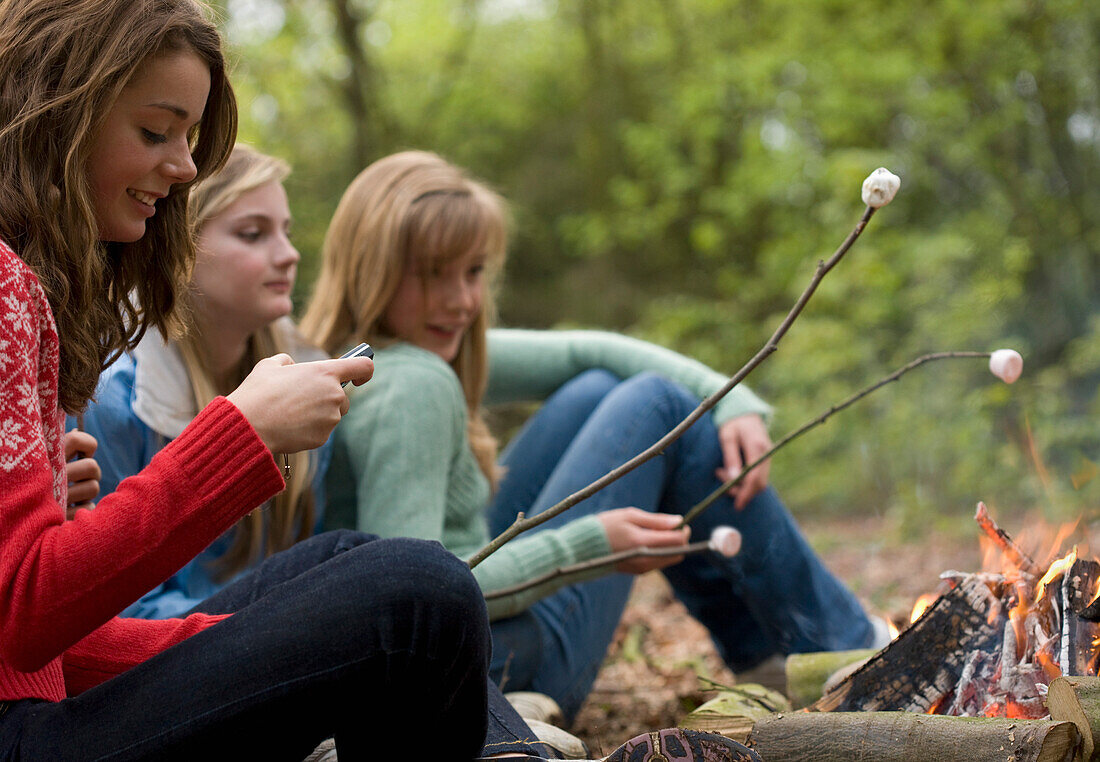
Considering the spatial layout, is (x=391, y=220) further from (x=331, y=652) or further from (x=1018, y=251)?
(x=1018, y=251)

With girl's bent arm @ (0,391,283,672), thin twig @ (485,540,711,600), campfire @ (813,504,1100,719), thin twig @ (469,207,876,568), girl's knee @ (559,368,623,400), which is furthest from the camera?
girl's knee @ (559,368,623,400)

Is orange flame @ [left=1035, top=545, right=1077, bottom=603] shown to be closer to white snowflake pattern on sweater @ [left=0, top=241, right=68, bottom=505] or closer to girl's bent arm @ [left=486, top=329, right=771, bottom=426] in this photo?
girl's bent arm @ [left=486, top=329, right=771, bottom=426]

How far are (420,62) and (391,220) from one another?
7.90m

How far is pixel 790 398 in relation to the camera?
24.0 feet

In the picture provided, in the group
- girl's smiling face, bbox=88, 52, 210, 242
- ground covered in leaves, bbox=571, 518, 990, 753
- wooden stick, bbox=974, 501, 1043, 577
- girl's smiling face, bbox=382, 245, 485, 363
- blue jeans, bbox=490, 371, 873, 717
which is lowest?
ground covered in leaves, bbox=571, 518, 990, 753

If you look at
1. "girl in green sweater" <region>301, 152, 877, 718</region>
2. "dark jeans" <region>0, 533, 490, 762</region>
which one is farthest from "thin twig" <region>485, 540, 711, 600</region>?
"dark jeans" <region>0, 533, 490, 762</region>

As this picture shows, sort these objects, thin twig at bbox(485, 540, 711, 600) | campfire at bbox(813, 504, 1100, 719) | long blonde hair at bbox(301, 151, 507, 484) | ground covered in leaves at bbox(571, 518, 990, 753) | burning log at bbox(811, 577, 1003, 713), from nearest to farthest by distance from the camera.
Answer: campfire at bbox(813, 504, 1100, 719)
burning log at bbox(811, 577, 1003, 713)
thin twig at bbox(485, 540, 711, 600)
long blonde hair at bbox(301, 151, 507, 484)
ground covered in leaves at bbox(571, 518, 990, 753)

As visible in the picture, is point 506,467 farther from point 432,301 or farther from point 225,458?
point 225,458

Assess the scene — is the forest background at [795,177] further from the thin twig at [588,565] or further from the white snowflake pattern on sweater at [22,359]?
the white snowflake pattern on sweater at [22,359]

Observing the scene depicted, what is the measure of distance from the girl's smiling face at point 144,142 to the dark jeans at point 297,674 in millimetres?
565

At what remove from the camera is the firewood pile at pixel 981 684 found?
1.35 m

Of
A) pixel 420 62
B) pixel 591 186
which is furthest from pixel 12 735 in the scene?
pixel 420 62

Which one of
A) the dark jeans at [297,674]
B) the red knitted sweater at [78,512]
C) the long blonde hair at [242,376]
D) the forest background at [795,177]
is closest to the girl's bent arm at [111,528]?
the red knitted sweater at [78,512]

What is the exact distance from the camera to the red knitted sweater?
106 cm
